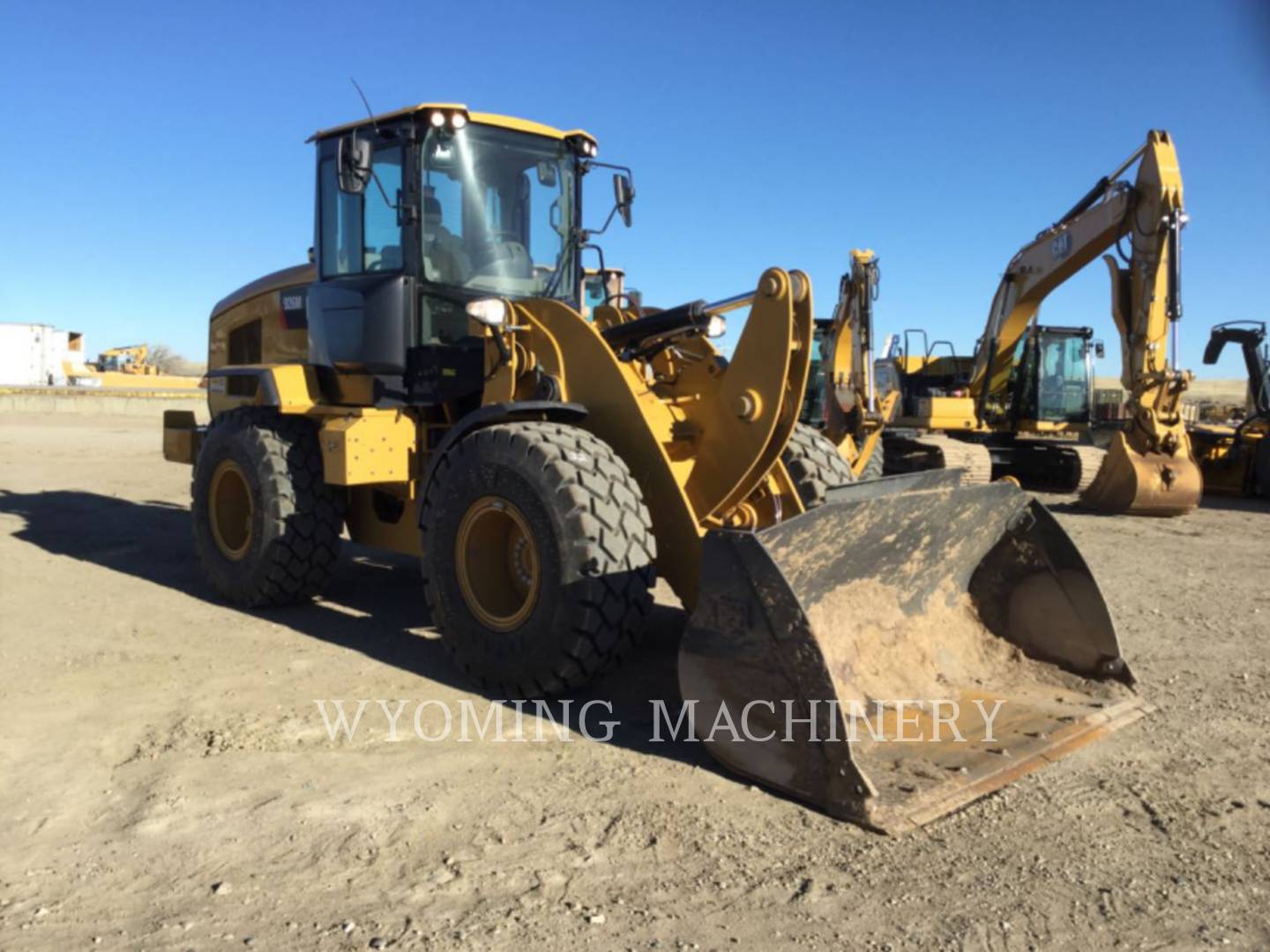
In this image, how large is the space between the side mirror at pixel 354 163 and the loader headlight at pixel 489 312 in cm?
107

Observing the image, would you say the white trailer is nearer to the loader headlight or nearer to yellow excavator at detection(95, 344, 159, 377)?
yellow excavator at detection(95, 344, 159, 377)

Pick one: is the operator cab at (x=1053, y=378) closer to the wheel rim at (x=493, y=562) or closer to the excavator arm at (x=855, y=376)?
the excavator arm at (x=855, y=376)

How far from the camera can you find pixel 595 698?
4.55 meters

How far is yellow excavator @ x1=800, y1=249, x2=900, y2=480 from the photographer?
12406 millimetres

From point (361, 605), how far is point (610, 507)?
2.97 metres

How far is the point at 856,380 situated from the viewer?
12617 millimetres

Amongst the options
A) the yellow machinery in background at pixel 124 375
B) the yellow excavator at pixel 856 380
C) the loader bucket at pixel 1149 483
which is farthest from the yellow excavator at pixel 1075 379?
the yellow machinery in background at pixel 124 375

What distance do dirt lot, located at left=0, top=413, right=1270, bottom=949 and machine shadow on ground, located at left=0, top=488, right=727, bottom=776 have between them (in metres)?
0.04

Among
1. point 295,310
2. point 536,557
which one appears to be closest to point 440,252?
point 295,310

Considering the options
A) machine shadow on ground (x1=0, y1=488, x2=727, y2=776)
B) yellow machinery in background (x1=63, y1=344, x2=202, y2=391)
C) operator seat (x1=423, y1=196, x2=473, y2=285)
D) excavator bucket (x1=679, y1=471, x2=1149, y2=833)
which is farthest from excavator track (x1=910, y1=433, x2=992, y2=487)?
yellow machinery in background (x1=63, y1=344, x2=202, y2=391)

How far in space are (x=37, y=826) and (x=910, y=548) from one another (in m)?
3.36

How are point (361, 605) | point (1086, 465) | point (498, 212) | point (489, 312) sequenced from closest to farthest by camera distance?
point (489, 312) < point (498, 212) < point (361, 605) < point (1086, 465)

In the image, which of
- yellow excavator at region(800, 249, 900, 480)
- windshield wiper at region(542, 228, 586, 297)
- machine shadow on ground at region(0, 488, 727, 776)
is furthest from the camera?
yellow excavator at region(800, 249, 900, 480)

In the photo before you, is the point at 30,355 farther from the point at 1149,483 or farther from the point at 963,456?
the point at 1149,483
